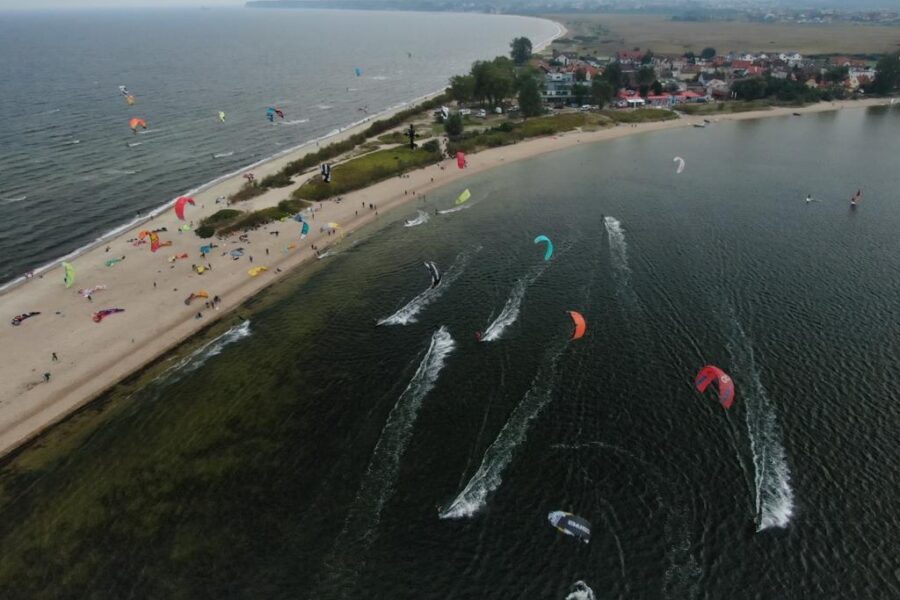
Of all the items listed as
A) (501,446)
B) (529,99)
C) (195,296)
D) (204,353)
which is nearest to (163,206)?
(195,296)

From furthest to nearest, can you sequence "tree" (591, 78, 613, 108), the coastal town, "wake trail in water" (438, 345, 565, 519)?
the coastal town, "tree" (591, 78, 613, 108), "wake trail in water" (438, 345, 565, 519)

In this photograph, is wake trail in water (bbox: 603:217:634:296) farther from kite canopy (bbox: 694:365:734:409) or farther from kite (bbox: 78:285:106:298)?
kite (bbox: 78:285:106:298)

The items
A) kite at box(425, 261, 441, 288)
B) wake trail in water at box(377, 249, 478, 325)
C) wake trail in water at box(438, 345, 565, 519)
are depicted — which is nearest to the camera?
wake trail in water at box(438, 345, 565, 519)

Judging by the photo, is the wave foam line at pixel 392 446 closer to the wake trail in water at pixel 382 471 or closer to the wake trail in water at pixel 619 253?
the wake trail in water at pixel 382 471

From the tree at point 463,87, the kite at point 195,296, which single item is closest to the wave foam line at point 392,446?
the kite at point 195,296

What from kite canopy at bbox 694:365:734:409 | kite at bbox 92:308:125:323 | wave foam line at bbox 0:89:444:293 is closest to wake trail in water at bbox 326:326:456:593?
kite canopy at bbox 694:365:734:409

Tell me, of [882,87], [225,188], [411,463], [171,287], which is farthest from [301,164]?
[882,87]
